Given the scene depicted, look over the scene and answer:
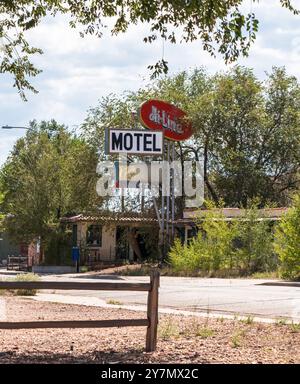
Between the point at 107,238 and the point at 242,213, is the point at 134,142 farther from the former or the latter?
the point at 107,238

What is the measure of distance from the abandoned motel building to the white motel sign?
17.4ft

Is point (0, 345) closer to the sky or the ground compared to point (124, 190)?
closer to the ground

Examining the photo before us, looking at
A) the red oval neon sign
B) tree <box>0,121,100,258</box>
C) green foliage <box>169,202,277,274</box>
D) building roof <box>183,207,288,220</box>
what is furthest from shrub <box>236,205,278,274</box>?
tree <box>0,121,100,258</box>

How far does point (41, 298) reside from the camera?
19.3 metres

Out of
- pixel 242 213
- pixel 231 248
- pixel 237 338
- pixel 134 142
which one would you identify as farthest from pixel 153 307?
pixel 134 142

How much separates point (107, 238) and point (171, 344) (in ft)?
118

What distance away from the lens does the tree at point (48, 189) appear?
1688 inches

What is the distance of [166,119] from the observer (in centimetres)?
3784

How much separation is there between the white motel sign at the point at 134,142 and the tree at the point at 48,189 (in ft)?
24.7
